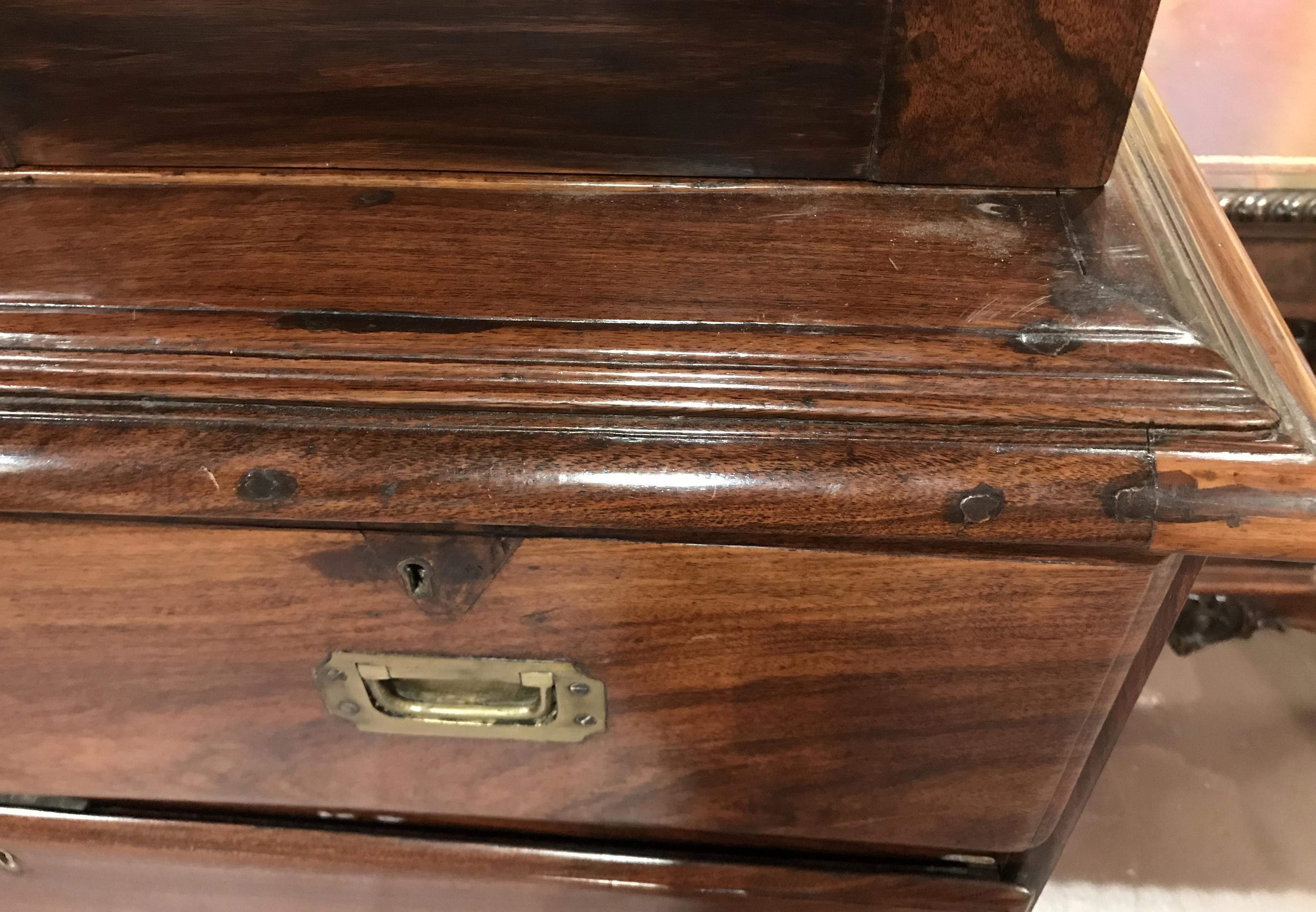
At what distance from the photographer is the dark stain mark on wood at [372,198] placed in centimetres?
41

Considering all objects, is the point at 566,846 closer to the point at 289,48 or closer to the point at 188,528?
the point at 188,528

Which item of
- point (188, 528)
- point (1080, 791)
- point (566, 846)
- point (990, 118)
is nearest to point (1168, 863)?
point (1080, 791)

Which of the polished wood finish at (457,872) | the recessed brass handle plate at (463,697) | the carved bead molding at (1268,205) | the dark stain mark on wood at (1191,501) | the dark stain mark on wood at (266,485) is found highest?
the carved bead molding at (1268,205)

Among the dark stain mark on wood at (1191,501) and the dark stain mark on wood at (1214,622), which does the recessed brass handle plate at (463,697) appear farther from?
the dark stain mark on wood at (1214,622)

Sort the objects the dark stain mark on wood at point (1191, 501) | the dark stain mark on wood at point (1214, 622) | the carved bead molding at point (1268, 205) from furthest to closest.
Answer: the dark stain mark on wood at point (1214, 622), the carved bead molding at point (1268, 205), the dark stain mark on wood at point (1191, 501)

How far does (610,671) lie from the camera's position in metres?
0.39

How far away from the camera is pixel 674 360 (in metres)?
0.33

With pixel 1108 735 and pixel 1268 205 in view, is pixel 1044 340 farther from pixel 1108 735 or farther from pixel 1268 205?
pixel 1268 205

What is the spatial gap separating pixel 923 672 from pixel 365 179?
0.30 metres

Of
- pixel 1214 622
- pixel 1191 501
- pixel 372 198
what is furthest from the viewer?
pixel 1214 622

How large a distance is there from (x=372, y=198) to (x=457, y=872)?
0.33m

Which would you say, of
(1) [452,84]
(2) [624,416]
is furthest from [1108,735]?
(1) [452,84]

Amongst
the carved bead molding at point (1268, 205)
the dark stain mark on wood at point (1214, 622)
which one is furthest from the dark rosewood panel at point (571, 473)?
the dark stain mark on wood at point (1214, 622)

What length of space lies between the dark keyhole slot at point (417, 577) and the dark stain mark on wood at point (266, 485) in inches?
2.0
